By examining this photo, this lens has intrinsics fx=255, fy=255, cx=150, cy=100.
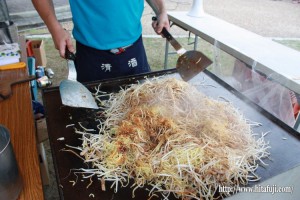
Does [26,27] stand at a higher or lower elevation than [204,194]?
lower

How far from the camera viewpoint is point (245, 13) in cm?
1064

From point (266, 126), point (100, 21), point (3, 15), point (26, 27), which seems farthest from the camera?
point (26, 27)

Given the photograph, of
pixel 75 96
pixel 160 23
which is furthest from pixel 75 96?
pixel 160 23

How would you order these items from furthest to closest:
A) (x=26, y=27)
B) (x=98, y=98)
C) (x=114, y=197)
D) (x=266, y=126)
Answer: (x=26, y=27) → (x=98, y=98) → (x=266, y=126) → (x=114, y=197)

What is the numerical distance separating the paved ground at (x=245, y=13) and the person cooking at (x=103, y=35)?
20.1 ft

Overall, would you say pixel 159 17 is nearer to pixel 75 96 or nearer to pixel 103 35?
pixel 103 35

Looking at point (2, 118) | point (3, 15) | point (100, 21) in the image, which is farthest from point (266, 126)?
point (3, 15)

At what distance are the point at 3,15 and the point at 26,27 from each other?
2462 mm

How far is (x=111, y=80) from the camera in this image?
2209mm

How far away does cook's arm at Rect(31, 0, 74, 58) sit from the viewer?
1.95 metres

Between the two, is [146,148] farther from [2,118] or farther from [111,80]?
[2,118]

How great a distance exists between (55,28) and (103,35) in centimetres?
40

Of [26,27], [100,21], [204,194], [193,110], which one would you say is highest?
[100,21]

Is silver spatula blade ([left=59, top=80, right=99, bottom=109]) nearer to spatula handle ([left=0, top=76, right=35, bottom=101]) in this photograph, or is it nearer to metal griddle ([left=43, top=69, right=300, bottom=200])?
metal griddle ([left=43, top=69, right=300, bottom=200])
